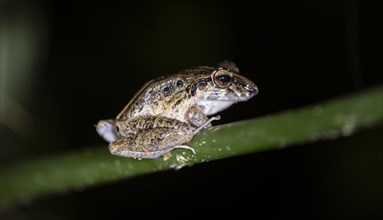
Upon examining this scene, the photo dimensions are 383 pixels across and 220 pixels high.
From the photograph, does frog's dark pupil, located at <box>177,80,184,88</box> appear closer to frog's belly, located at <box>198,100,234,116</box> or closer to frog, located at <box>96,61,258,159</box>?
frog, located at <box>96,61,258,159</box>

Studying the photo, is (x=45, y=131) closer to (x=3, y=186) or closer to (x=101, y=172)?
(x=3, y=186)

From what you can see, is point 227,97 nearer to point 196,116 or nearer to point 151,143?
point 196,116

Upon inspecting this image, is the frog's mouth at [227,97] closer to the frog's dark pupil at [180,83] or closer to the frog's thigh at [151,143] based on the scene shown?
the frog's dark pupil at [180,83]

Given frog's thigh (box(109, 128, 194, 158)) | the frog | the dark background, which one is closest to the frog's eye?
the frog

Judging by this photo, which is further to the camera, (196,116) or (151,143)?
(196,116)

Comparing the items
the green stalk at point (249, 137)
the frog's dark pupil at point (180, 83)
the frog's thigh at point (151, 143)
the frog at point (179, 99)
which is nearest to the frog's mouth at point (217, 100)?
the frog at point (179, 99)

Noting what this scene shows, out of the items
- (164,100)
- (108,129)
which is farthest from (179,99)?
(108,129)
